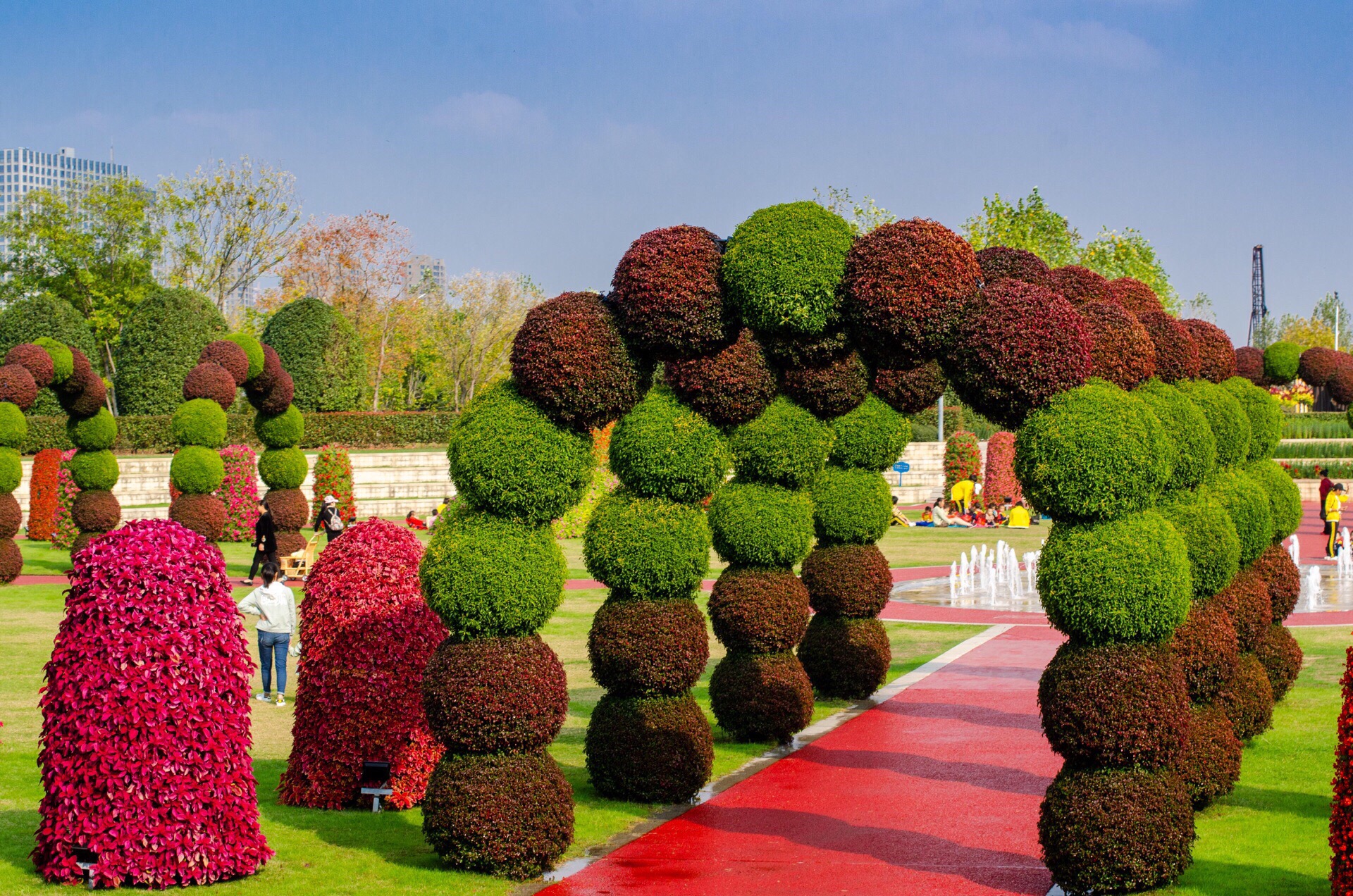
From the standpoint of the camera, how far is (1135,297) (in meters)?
11.4

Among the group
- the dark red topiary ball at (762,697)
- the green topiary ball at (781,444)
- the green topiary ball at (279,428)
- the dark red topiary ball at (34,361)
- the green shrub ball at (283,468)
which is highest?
the dark red topiary ball at (34,361)

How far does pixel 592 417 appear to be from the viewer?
31.0 ft

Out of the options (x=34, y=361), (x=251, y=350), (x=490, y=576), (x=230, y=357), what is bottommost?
(x=490, y=576)

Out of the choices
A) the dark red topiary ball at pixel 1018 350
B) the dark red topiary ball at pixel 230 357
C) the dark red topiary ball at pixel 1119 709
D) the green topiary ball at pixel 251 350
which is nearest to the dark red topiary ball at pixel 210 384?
the dark red topiary ball at pixel 230 357

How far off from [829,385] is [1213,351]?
4299mm

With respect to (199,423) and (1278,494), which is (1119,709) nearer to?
(1278,494)

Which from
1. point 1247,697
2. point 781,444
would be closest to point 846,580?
point 781,444

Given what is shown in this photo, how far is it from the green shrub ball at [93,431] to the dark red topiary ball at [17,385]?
1.55m

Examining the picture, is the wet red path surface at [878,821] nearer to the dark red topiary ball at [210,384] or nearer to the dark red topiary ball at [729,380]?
the dark red topiary ball at [729,380]

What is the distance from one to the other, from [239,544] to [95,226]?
82.2ft

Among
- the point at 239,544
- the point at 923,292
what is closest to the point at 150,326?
the point at 239,544

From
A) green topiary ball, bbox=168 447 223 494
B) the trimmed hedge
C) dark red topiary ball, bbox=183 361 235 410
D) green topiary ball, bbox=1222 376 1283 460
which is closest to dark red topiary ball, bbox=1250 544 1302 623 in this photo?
green topiary ball, bbox=1222 376 1283 460

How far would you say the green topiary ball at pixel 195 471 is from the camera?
85.3 ft

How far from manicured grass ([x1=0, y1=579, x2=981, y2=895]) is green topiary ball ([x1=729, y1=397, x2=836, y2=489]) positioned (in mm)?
3049
